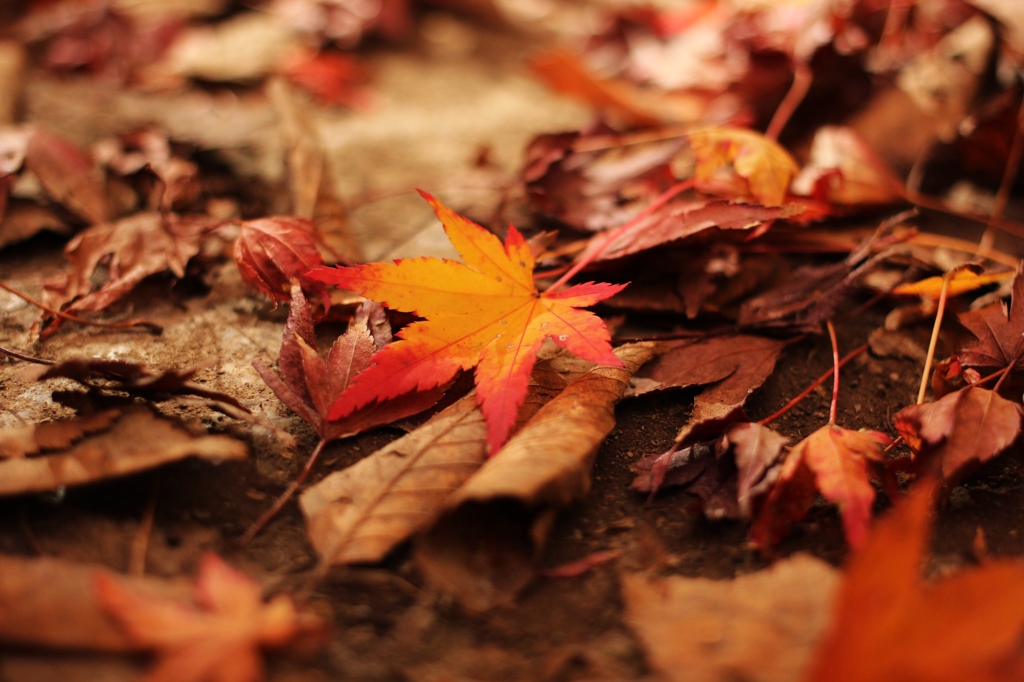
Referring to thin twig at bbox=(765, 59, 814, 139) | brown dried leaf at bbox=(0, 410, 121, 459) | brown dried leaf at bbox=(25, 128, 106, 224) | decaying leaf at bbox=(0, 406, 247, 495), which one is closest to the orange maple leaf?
decaying leaf at bbox=(0, 406, 247, 495)

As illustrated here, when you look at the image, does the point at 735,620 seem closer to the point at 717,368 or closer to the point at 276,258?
the point at 717,368

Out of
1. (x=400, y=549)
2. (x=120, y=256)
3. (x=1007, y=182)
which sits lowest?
(x=400, y=549)

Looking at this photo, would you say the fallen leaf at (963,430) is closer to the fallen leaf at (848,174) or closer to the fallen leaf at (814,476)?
the fallen leaf at (814,476)

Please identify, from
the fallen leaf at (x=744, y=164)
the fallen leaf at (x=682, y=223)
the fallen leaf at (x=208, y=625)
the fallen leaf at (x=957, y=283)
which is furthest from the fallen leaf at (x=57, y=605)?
the fallen leaf at (x=957, y=283)

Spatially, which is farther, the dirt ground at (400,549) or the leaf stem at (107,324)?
the leaf stem at (107,324)

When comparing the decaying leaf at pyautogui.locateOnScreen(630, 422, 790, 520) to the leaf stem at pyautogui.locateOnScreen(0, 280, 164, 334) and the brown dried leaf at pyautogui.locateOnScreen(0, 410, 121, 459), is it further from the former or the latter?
the leaf stem at pyautogui.locateOnScreen(0, 280, 164, 334)

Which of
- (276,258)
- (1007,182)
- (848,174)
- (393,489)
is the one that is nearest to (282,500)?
(393,489)

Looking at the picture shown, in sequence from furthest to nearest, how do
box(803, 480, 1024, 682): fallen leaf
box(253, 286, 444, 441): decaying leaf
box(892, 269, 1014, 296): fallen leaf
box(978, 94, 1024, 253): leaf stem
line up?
box(978, 94, 1024, 253): leaf stem < box(892, 269, 1014, 296): fallen leaf < box(253, 286, 444, 441): decaying leaf < box(803, 480, 1024, 682): fallen leaf
